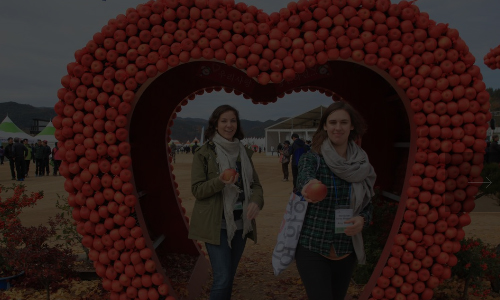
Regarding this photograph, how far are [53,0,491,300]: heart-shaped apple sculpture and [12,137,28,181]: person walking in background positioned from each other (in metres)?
13.5

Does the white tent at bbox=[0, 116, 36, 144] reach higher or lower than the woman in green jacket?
higher

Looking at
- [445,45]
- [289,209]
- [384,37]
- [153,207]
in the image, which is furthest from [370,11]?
[153,207]

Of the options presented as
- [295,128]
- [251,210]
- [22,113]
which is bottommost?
[251,210]

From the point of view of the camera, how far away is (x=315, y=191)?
7.10ft

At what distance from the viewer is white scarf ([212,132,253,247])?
2.86 meters

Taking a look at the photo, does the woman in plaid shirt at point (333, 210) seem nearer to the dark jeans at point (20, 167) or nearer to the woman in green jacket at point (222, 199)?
the woman in green jacket at point (222, 199)

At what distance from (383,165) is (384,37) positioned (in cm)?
207

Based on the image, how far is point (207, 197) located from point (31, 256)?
87.3 inches

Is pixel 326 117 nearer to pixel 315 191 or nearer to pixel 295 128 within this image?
pixel 315 191

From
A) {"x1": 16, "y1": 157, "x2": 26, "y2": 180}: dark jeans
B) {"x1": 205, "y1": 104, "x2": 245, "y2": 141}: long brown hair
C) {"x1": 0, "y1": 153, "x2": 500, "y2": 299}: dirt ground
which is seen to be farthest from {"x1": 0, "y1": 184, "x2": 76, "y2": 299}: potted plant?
{"x1": 16, "y1": 157, "x2": 26, "y2": 180}: dark jeans

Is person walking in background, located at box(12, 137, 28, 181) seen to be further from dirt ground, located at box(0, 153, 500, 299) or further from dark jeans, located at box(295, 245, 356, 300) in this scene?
dark jeans, located at box(295, 245, 356, 300)

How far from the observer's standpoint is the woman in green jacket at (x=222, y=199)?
283 cm

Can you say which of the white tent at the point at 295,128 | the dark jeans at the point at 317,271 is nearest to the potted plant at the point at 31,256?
the dark jeans at the point at 317,271

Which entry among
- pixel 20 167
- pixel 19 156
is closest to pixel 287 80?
pixel 19 156
